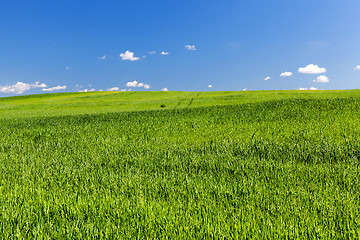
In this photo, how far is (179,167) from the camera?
187 inches

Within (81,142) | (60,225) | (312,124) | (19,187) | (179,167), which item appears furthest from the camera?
(312,124)

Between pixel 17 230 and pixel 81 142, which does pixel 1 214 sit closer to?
pixel 17 230

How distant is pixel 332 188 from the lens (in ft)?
11.0

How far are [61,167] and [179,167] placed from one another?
259cm

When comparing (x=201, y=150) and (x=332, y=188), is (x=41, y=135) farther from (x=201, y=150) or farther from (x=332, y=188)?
(x=332, y=188)

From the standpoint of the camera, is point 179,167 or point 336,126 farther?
point 336,126

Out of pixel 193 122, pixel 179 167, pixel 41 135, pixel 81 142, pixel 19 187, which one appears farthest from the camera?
pixel 193 122

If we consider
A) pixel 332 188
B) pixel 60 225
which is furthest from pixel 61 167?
pixel 332 188

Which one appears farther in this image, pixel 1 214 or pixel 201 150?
pixel 201 150

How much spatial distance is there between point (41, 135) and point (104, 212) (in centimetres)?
812

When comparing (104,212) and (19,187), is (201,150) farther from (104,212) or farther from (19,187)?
(19,187)

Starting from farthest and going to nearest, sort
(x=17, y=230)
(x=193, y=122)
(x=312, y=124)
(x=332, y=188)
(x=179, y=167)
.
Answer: (x=193, y=122)
(x=312, y=124)
(x=179, y=167)
(x=332, y=188)
(x=17, y=230)

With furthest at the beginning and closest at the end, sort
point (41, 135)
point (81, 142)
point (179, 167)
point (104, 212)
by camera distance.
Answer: point (41, 135) < point (81, 142) < point (179, 167) < point (104, 212)

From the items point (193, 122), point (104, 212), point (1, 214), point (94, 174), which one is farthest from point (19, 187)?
point (193, 122)
